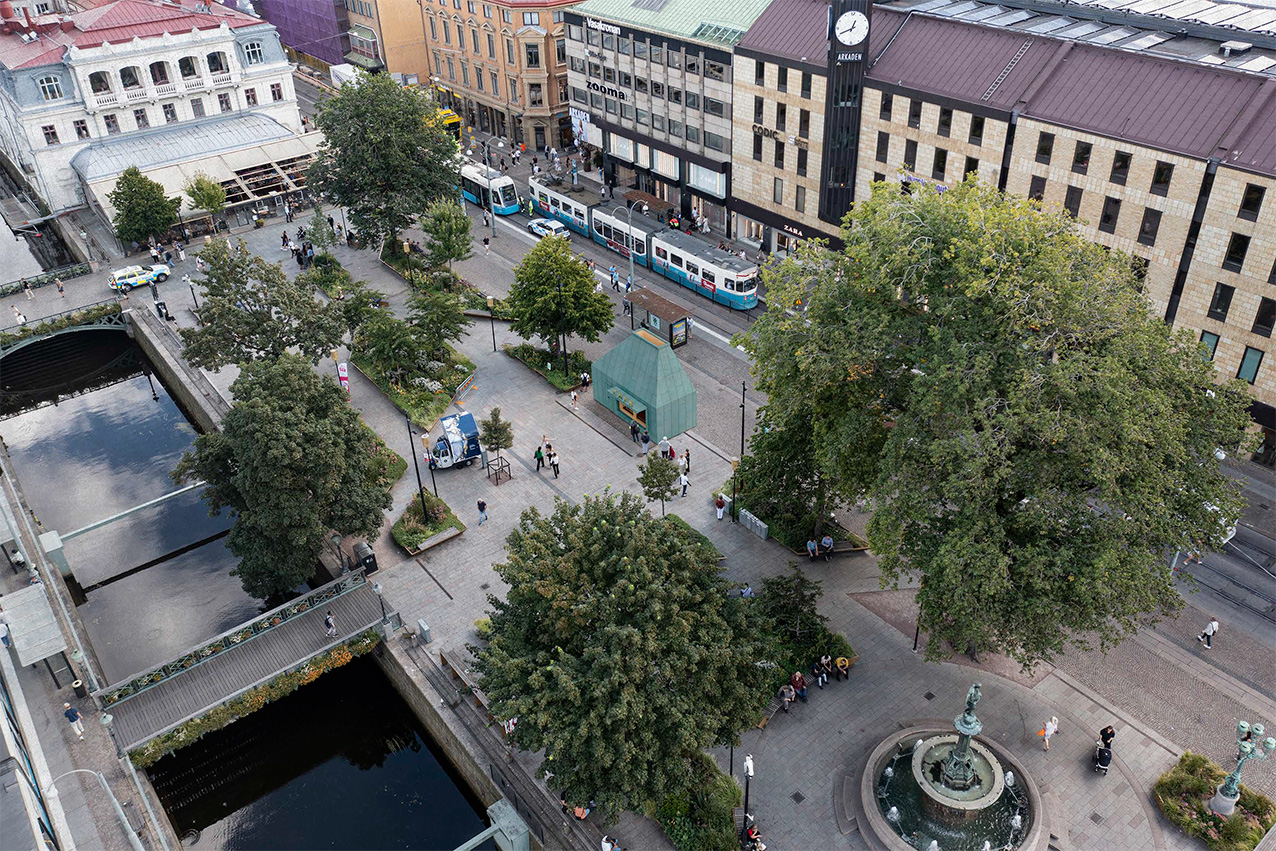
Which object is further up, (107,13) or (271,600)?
(107,13)

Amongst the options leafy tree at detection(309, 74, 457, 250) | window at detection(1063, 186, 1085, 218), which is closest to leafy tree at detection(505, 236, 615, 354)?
leafy tree at detection(309, 74, 457, 250)

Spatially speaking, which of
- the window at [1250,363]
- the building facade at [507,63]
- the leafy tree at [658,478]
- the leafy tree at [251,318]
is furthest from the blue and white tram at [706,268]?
the building facade at [507,63]

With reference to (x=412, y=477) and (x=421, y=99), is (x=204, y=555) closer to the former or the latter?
(x=412, y=477)

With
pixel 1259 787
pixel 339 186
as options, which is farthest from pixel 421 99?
pixel 1259 787

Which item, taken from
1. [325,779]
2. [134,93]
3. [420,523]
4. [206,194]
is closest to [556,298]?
[420,523]

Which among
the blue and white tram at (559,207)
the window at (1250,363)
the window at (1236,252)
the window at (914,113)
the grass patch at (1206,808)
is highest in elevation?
the window at (914,113)

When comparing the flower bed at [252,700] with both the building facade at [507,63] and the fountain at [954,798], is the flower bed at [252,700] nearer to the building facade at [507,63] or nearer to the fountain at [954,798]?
the fountain at [954,798]

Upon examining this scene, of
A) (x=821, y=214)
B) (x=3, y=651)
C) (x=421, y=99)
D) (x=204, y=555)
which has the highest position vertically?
(x=421, y=99)

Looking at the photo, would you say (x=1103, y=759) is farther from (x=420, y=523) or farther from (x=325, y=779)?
(x=420, y=523)
